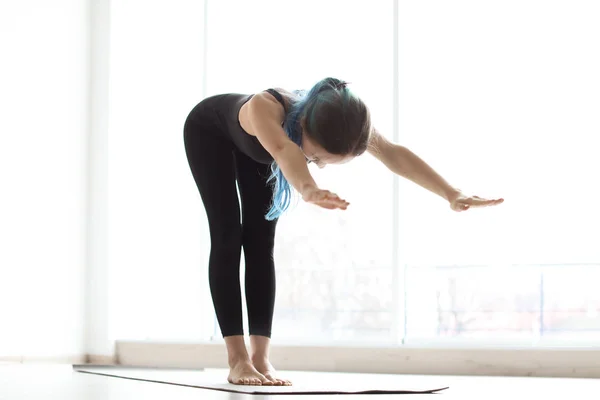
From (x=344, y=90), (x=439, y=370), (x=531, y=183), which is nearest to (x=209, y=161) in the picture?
(x=344, y=90)

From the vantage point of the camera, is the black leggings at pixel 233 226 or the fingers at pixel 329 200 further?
the black leggings at pixel 233 226

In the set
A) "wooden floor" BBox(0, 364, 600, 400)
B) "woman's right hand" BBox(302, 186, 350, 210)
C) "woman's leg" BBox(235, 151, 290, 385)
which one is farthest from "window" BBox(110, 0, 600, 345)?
"woman's right hand" BBox(302, 186, 350, 210)

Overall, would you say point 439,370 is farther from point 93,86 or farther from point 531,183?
point 93,86

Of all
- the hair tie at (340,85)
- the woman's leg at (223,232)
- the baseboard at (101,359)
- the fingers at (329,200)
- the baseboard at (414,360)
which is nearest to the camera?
the fingers at (329,200)

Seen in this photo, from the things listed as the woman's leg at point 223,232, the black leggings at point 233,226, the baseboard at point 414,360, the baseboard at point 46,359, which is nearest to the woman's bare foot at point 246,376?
the woman's leg at point 223,232

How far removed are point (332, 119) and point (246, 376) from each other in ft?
2.49

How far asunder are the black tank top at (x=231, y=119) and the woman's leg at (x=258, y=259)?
Answer: 108mm

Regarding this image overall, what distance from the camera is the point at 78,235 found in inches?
174

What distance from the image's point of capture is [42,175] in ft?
13.8

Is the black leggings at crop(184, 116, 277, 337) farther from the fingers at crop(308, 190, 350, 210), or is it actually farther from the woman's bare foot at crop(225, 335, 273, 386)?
the fingers at crop(308, 190, 350, 210)

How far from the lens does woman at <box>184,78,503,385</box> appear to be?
6.56ft

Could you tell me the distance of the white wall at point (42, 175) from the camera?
400 centimetres

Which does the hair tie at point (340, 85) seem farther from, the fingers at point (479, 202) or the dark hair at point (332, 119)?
the fingers at point (479, 202)

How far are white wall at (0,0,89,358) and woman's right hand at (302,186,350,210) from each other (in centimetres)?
267
